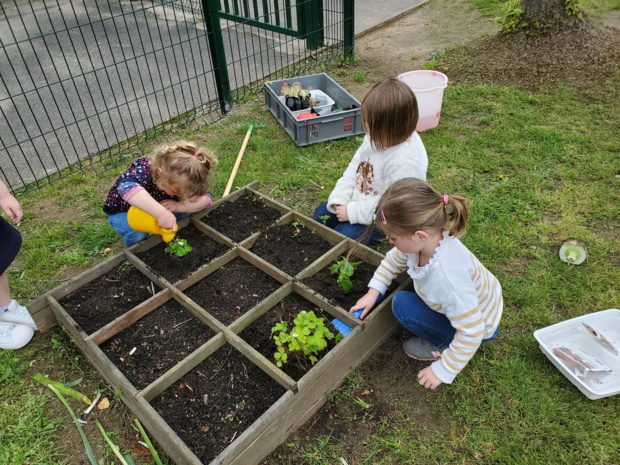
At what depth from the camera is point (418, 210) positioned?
1.87 meters

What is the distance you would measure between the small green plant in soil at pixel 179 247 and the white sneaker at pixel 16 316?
859 millimetres

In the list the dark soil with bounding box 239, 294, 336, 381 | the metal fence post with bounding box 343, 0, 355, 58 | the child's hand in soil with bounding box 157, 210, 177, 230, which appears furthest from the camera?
the metal fence post with bounding box 343, 0, 355, 58

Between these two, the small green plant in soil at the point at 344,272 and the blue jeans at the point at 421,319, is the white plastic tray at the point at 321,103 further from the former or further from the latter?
the blue jeans at the point at 421,319

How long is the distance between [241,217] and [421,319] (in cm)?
154

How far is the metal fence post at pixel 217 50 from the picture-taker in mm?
4396

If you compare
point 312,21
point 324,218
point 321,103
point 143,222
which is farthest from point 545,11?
point 143,222

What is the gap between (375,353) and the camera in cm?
250

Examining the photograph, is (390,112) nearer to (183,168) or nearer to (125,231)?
(183,168)

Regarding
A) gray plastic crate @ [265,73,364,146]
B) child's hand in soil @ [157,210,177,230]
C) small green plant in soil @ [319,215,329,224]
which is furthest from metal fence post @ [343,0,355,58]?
child's hand in soil @ [157,210,177,230]

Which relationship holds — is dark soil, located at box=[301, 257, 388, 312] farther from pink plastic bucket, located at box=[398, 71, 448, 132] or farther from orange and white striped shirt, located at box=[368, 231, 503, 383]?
pink plastic bucket, located at box=[398, 71, 448, 132]

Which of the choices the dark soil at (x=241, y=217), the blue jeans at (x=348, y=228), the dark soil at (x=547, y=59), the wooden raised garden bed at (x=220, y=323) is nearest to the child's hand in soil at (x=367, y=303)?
the wooden raised garden bed at (x=220, y=323)

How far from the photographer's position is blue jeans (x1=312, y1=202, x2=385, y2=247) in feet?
9.89

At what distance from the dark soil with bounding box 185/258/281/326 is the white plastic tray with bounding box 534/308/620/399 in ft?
4.98

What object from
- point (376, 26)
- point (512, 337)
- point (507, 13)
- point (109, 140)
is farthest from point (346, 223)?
point (376, 26)
